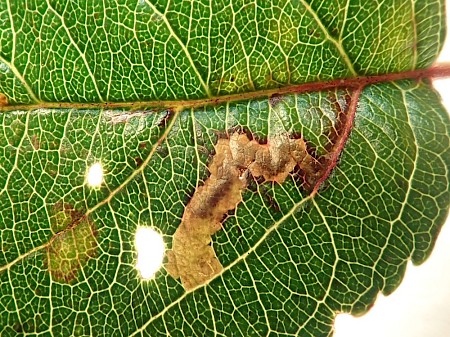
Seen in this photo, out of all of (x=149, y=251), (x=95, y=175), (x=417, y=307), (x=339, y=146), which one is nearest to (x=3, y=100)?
(x=95, y=175)

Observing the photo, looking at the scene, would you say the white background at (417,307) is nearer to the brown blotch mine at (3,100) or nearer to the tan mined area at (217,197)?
the tan mined area at (217,197)

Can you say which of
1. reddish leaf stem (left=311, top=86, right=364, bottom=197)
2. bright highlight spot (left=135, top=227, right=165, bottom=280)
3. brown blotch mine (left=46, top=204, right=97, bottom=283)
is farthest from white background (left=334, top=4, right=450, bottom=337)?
brown blotch mine (left=46, top=204, right=97, bottom=283)

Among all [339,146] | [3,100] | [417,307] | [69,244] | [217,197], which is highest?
[339,146]

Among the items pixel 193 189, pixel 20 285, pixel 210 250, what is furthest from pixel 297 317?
Answer: pixel 20 285

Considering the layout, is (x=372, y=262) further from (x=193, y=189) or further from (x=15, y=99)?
(x=15, y=99)

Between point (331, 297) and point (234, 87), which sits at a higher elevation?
point (234, 87)

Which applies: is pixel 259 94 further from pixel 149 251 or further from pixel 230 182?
pixel 149 251

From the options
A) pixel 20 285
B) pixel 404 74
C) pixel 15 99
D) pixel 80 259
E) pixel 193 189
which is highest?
pixel 404 74
